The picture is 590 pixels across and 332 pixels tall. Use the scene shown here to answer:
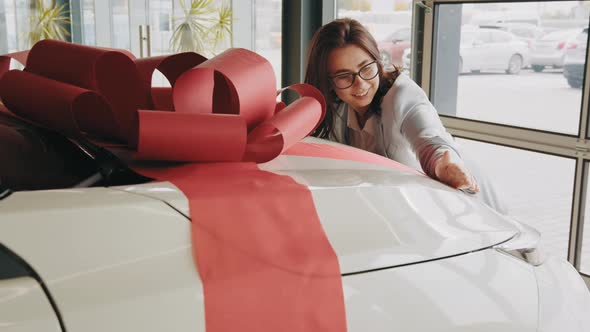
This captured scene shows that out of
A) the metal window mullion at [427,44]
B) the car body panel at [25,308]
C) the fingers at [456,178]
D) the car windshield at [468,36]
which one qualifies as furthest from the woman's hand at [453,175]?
the metal window mullion at [427,44]

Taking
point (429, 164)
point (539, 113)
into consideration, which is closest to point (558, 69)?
point (539, 113)

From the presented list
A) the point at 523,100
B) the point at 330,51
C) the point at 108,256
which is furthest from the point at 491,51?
the point at 108,256

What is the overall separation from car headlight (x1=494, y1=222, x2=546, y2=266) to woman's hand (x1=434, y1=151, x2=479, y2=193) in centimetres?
13

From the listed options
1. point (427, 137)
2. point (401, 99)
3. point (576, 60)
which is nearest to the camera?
point (427, 137)

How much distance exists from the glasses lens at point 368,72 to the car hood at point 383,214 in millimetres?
866

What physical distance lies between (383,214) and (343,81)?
101 cm

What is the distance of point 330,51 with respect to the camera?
5.37 ft

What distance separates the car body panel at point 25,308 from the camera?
0.40 meters

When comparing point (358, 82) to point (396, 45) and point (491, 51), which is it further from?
point (396, 45)

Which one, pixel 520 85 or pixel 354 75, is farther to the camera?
pixel 520 85

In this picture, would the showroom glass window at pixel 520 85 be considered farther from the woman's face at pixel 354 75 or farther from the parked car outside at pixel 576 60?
the woman's face at pixel 354 75

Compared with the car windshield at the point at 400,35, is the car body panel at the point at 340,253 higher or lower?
lower

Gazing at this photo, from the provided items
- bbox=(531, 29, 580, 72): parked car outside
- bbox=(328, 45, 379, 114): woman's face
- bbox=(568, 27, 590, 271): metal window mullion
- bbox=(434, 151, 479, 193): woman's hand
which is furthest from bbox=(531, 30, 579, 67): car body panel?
bbox=(434, 151, 479, 193): woman's hand

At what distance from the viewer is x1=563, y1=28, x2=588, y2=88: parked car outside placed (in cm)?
252
